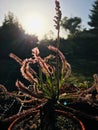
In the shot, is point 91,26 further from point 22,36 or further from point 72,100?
point 72,100

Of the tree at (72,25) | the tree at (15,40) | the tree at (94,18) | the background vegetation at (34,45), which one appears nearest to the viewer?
the background vegetation at (34,45)

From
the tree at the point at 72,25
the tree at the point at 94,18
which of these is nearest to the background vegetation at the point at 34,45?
the tree at the point at 94,18

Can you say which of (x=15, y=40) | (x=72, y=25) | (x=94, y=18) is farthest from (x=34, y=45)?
(x=72, y=25)

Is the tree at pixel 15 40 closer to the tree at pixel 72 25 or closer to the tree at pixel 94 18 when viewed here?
the tree at pixel 94 18

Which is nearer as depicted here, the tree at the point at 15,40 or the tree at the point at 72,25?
the tree at the point at 15,40

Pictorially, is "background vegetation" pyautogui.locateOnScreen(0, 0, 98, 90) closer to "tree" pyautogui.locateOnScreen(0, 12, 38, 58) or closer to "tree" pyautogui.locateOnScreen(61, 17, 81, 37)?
"tree" pyautogui.locateOnScreen(0, 12, 38, 58)

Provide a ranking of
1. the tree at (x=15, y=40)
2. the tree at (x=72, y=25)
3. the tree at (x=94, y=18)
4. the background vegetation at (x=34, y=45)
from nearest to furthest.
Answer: the background vegetation at (x=34, y=45), the tree at (x=15, y=40), the tree at (x=94, y=18), the tree at (x=72, y=25)

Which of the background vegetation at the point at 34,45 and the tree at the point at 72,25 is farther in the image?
the tree at the point at 72,25

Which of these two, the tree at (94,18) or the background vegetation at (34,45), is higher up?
the tree at (94,18)

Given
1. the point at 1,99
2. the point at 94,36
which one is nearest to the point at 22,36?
the point at 94,36

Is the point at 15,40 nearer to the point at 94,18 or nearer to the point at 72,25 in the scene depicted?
the point at 94,18

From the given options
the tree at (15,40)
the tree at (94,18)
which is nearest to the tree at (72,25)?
the tree at (94,18)
